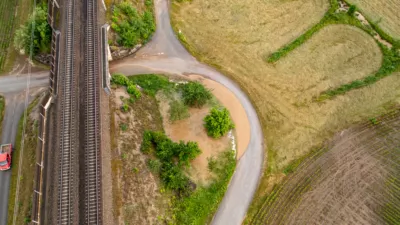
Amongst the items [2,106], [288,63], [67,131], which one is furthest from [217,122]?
[2,106]

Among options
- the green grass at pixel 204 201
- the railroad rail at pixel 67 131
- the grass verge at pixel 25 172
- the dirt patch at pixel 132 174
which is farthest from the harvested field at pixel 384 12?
the grass verge at pixel 25 172

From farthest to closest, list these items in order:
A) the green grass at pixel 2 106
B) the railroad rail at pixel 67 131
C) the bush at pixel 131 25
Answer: the bush at pixel 131 25 → the green grass at pixel 2 106 → the railroad rail at pixel 67 131

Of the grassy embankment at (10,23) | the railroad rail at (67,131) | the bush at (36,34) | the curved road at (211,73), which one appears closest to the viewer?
the railroad rail at (67,131)

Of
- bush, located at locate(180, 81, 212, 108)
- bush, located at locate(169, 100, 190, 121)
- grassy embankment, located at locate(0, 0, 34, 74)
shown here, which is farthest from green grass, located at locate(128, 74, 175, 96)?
grassy embankment, located at locate(0, 0, 34, 74)

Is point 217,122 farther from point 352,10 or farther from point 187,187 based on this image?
point 352,10

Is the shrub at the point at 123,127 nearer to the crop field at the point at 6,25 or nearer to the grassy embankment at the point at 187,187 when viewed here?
the grassy embankment at the point at 187,187

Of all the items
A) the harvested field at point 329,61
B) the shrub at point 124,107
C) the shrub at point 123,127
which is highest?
the harvested field at point 329,61
